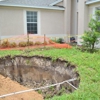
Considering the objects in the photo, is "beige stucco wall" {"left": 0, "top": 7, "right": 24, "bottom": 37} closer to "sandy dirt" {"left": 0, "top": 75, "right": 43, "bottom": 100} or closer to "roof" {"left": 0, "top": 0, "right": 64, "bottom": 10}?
"roof" {"left": 0, "top": 0, "right": 64, "bottom": 10}

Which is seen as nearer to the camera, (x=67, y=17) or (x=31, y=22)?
(x=31, y=22)

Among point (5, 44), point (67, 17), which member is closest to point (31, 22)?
point (67, 17)

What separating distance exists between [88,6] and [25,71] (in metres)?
7.77

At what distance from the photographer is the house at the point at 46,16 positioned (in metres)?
13.6

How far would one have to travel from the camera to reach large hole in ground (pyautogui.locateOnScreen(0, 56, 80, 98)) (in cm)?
779

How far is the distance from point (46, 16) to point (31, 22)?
165cm

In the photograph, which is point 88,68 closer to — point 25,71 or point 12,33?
point 25,71

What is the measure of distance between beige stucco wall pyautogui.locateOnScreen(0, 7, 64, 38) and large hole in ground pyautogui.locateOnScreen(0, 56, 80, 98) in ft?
17.5

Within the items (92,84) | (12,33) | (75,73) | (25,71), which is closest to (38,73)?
(25,71)

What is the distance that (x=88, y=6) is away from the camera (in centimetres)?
1333

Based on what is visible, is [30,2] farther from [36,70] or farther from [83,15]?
[36,70]

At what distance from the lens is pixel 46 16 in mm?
15656

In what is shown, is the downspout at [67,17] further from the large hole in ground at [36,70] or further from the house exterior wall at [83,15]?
the large hole in ground at [36,70]

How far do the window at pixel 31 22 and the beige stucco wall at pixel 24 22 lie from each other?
380 millimetres
